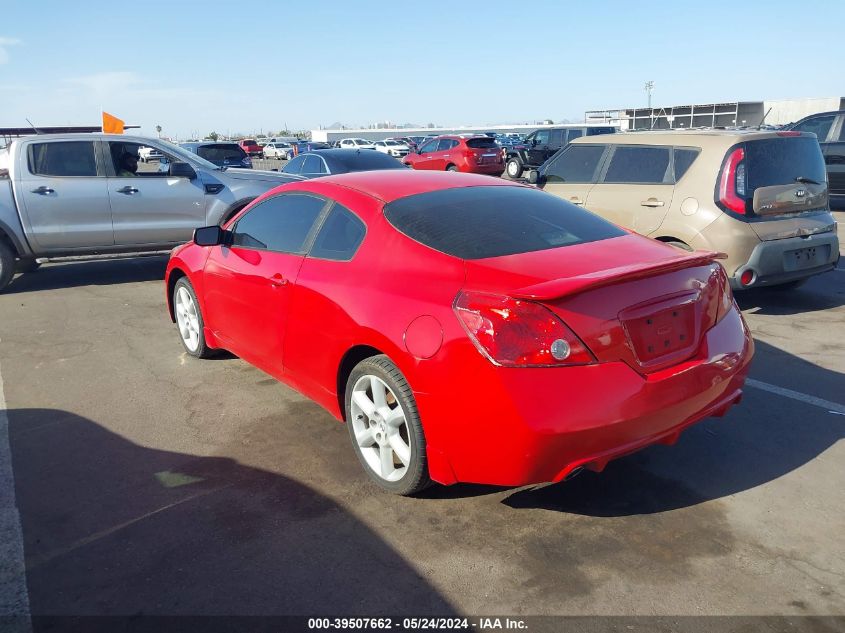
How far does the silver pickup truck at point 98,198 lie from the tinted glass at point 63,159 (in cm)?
1

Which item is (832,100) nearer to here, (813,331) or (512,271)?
(813,331)

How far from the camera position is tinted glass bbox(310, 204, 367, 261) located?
386 cm

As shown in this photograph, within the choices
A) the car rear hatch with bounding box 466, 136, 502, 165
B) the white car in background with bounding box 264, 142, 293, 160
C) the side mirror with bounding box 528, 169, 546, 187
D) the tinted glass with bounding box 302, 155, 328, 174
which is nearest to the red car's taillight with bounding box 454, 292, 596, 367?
the side mirror with bounding box 528, 169, 546, 187

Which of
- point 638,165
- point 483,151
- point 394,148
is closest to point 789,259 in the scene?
point 638,165

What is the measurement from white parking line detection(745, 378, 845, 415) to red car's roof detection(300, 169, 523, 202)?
2.21 m

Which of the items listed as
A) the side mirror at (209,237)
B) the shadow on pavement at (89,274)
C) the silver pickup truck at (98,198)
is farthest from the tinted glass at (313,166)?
the side mirror at (209,237)

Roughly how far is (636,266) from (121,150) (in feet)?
26.1

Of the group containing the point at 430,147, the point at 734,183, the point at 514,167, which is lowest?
the point at 514,167

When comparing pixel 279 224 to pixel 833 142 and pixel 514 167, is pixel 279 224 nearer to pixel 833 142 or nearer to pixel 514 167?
pixel 833 142

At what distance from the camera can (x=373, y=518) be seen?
11.1 feet

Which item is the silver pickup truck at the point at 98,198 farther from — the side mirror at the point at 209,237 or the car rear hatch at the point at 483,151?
the car rear hatch at the point at 483,151

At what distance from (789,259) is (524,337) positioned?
4810 millimetres

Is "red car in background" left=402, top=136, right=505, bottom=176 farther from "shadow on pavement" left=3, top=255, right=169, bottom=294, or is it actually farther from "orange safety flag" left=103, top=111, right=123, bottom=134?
"shadow on pavement" left=3, top=255, right=169, bottom=294

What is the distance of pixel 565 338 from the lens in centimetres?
294
